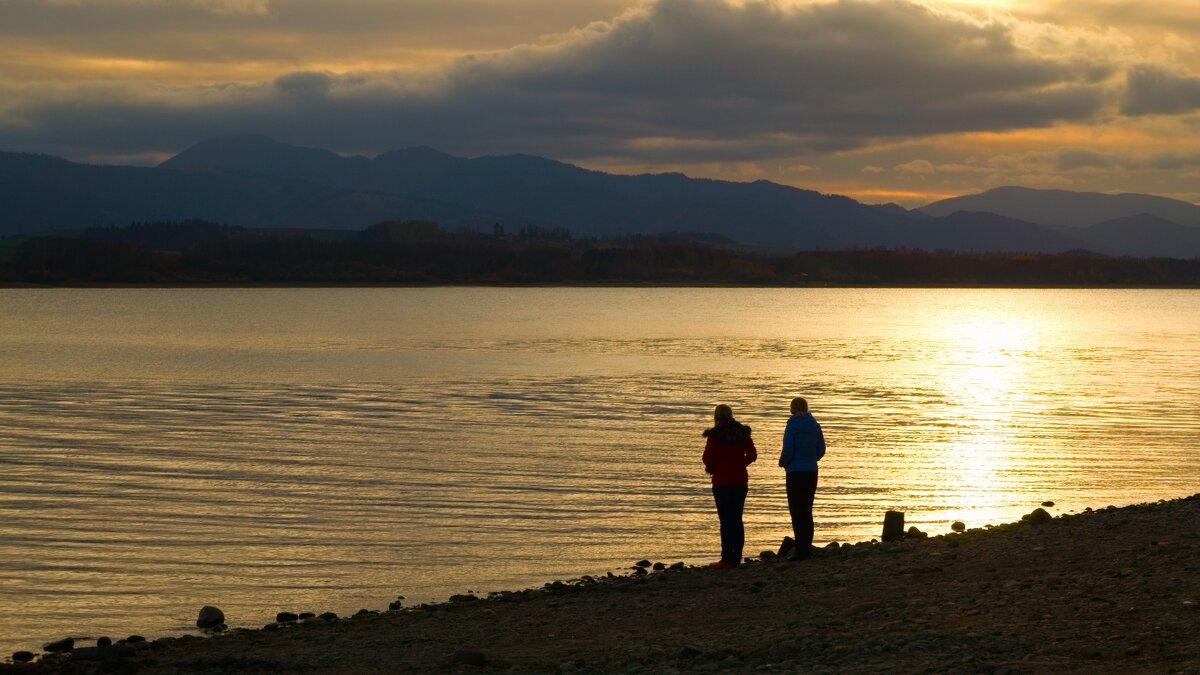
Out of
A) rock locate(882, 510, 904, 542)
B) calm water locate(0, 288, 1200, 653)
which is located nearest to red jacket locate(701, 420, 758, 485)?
calm water locate(0, 288, 1200, 653)

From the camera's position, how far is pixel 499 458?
28.4 metres

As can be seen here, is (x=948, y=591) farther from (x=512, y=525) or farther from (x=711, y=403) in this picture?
(x=711, y=403)

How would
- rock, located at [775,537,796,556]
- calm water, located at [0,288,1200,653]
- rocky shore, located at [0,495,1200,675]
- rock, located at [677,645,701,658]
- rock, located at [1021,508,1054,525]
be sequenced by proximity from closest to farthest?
1. rocky shore, located at [0,495,1200,675]
2. rock, located at [677,645,701,658]
3. rock, located at [775,537,796,556]
4. calm water, located at [0,288,1200,653]
5. rock, located at [1021,508,1054,525]

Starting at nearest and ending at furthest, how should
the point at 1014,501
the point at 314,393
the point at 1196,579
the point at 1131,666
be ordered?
the point at 1131,666
the point at 1196,579
the point at 1014,501
the point at 314,393

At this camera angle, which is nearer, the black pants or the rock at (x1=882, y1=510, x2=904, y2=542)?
the black pants

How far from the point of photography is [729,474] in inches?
655

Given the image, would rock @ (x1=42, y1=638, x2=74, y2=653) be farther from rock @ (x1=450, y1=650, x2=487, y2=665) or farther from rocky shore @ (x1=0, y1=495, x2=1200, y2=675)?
rock @ (x1=450, y1=650, x2=487, y2=665)

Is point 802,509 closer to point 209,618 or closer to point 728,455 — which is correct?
point 728,455

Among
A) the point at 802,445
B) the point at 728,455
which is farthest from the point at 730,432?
the point at 802,445

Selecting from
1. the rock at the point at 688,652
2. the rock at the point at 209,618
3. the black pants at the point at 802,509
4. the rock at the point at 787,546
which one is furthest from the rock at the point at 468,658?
the rock at the point at 787,546

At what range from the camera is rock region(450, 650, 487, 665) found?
1205cm

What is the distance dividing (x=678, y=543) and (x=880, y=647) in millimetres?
8196

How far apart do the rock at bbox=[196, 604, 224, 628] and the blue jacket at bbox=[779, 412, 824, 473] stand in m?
6.62

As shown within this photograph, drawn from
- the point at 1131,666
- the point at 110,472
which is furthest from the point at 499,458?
the point at 1131,666
